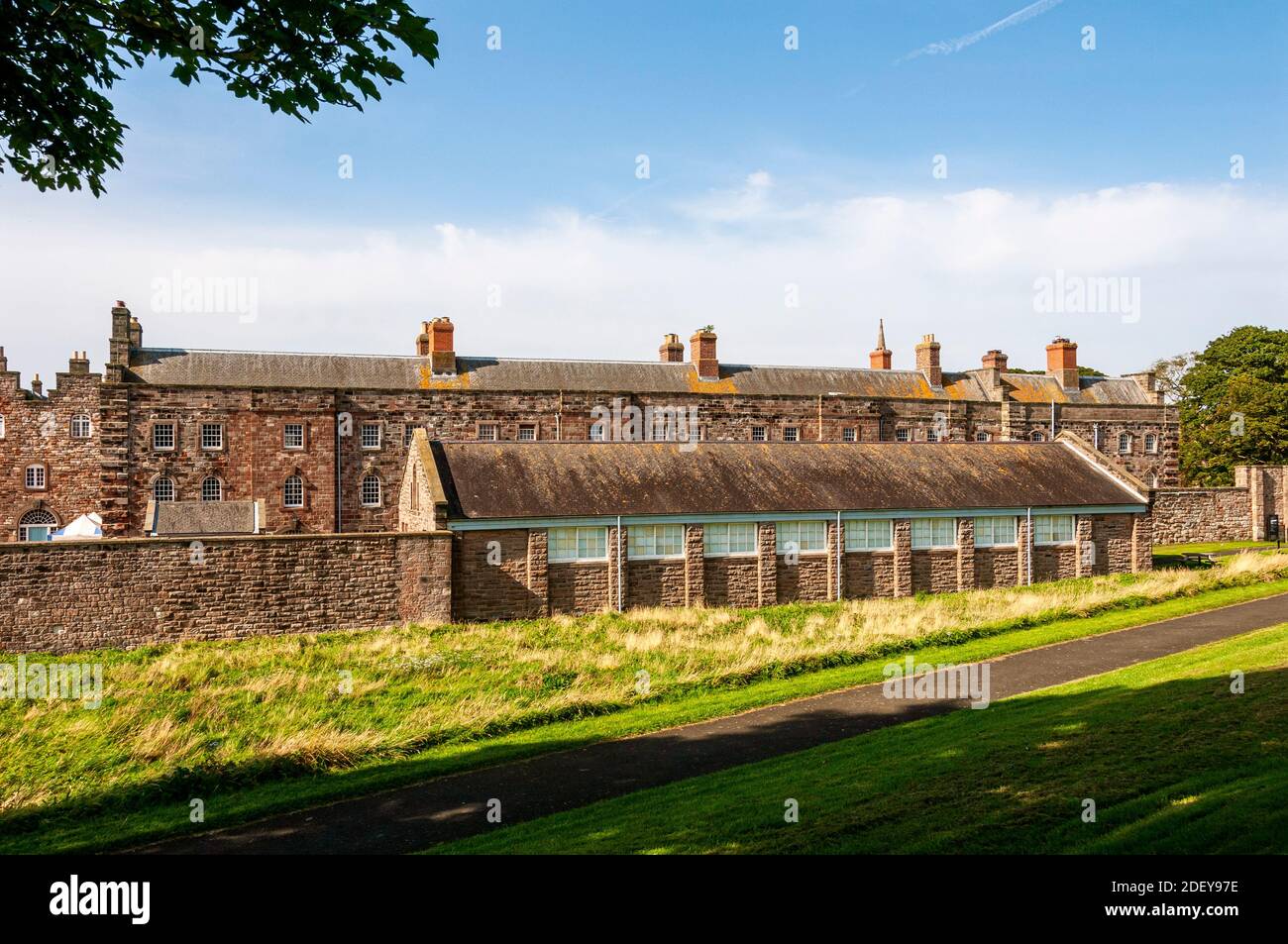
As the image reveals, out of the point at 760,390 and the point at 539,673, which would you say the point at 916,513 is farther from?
the point at 760,390

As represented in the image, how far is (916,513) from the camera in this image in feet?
91.5

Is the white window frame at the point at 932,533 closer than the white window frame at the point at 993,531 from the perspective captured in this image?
Yes

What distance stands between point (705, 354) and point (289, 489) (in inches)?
884

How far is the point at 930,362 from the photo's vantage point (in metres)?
52.0

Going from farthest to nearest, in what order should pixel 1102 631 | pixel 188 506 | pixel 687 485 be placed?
pixel 188 506, pixel 687 485, pixel 1102 631

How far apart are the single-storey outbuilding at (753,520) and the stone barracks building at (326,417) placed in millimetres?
9994

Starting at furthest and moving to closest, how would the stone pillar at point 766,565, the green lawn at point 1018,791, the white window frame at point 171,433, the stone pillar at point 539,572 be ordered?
1. the white window frame at point 171,433
2. the stone pillar at point 766,565
3. the stone pillar at point 539,572
4. the green lawn at point 1018,791

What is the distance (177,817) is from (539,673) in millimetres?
7590

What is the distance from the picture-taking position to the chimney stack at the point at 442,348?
4475 centimetres

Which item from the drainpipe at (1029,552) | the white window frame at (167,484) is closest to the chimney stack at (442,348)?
the white window frame at (167,484)

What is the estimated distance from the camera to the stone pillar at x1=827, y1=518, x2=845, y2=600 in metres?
26.9

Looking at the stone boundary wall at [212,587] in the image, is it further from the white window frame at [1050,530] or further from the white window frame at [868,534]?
the white window frame at [1050,530]

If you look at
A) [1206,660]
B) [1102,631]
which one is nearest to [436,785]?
[1206,660]
